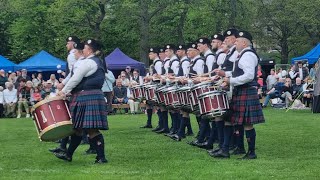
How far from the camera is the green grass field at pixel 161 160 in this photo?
7.75 metres

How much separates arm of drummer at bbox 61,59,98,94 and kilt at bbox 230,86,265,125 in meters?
1.97

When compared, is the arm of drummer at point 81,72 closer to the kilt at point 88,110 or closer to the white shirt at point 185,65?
the kilt at point 88,110

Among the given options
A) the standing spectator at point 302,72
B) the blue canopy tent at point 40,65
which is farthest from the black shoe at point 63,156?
the blue canopy tent at point 40,65

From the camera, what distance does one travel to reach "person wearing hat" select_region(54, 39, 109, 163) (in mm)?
8539

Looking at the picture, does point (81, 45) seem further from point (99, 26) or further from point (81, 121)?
point (99, 26)

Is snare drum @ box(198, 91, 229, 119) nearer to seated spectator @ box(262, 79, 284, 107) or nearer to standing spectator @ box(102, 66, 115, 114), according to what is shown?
standing spectator @ box(102, 66, 115, 114)

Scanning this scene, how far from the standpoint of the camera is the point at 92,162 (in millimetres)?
9047

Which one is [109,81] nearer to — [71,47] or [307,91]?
[71,47]

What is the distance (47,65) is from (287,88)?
9.68 m

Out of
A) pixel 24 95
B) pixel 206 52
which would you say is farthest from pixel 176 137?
pixel 24 95

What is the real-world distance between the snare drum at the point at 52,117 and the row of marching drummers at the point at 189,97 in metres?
1.92

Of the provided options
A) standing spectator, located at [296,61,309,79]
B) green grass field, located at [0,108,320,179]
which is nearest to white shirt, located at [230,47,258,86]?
green grass field, located at [0,108,320,179]

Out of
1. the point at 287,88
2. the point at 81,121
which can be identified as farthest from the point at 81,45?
the point at 287,88

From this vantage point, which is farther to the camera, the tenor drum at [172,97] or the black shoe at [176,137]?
the black shoe at [176,137]
